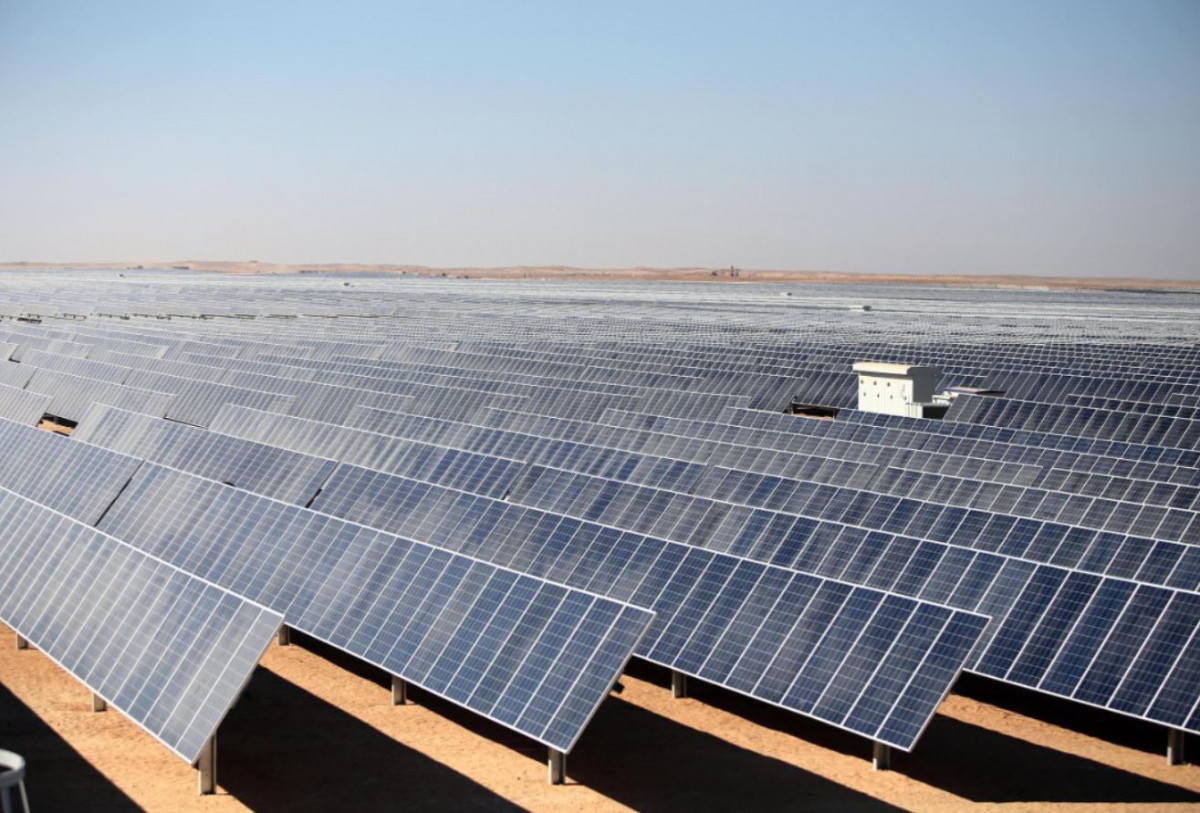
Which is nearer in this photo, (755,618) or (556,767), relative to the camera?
(556,767)

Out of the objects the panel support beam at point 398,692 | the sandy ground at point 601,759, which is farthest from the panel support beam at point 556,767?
the panel support beam at point 398,692

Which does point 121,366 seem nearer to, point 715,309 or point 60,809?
point 60,809

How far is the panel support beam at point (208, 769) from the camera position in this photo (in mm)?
11258

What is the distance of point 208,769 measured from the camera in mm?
11273

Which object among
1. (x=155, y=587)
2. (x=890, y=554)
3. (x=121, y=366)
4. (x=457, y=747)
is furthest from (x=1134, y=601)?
(x=121, y=366)

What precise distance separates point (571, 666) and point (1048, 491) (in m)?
10.2

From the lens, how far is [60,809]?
10.8 m

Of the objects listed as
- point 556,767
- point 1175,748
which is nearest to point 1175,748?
point 1175,748

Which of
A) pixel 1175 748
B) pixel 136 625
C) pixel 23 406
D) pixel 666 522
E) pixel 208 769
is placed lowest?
pixel 208 769

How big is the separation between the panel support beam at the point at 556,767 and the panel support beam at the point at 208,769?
283 cm

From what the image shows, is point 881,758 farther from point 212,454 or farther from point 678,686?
point 212,454

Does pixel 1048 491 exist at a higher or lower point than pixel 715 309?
lower

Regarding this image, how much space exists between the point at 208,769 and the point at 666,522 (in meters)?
7.35

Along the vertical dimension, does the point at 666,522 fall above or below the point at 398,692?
above
